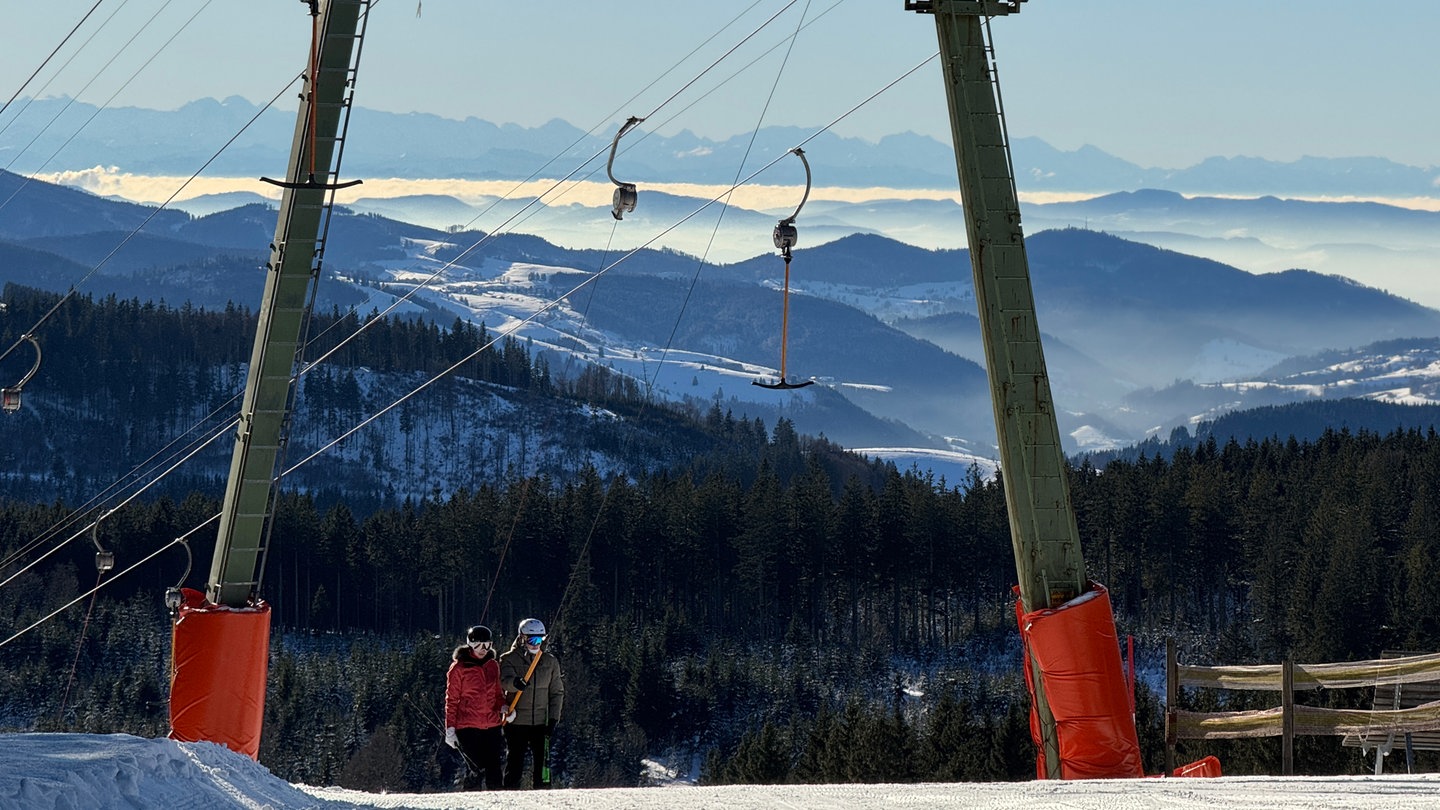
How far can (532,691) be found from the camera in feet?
55.6

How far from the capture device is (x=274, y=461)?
60.7 ft

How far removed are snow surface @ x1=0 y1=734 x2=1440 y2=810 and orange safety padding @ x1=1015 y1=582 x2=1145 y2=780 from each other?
3.85ft

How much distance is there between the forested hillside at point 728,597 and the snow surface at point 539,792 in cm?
7930

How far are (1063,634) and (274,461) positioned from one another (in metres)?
8.44

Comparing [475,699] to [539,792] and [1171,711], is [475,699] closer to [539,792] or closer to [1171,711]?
[539,792]

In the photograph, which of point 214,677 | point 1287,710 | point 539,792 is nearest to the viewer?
point 539,792

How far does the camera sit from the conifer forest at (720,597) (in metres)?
105

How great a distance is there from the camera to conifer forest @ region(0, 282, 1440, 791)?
104875 mm

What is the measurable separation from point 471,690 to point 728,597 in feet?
393

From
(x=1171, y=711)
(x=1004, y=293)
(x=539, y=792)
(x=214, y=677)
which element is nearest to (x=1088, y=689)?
(x=1171, y=711)

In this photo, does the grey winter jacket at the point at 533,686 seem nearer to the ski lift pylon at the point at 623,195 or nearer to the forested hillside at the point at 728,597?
the ski lift pylon at the point at 623,195

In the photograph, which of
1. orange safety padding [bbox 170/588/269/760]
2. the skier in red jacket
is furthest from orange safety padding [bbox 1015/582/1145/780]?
orange safety padding [bbox 170/588/269/760]

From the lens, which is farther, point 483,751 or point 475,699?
point 483,751

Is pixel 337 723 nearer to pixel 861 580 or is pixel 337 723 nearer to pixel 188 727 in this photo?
pixel 861 580
